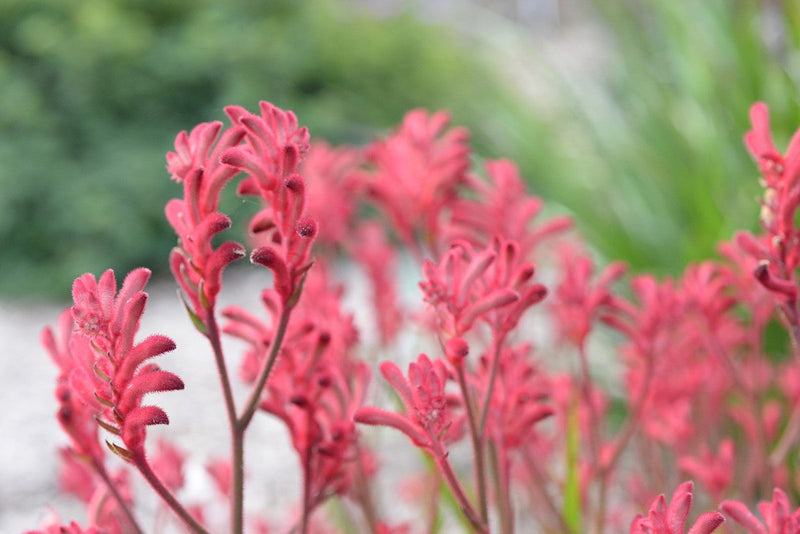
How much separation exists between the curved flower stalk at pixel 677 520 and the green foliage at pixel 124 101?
3240 mm

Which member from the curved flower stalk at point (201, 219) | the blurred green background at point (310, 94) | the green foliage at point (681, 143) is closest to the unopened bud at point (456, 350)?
the curved flower stalk at point (201, 219)

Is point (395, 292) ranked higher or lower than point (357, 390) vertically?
higher

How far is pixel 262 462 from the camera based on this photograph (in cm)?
198

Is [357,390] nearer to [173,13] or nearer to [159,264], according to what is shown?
[159,264]

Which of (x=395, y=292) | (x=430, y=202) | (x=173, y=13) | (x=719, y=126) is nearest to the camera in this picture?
(x=430, y=202)

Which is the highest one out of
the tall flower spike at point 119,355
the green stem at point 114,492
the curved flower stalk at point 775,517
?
the tall flower spike at point 119,355

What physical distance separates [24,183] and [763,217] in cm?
383

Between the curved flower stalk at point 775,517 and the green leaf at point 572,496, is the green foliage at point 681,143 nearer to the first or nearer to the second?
the green leaf at point 572,496

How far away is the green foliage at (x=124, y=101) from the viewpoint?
3.69 m

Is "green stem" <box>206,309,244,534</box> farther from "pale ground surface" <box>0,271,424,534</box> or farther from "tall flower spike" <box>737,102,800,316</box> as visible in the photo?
"pale ground surface" <box>0,271,424,534</box>

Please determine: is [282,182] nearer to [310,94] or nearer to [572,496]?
[572,496]

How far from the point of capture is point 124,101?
156 inches

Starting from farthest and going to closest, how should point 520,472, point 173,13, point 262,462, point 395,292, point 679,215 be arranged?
1. point 173,13
2. point 262,462
3. point 679,215
4. point 395,292
5. point 520,472

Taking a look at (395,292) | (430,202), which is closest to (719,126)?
(395,292)
